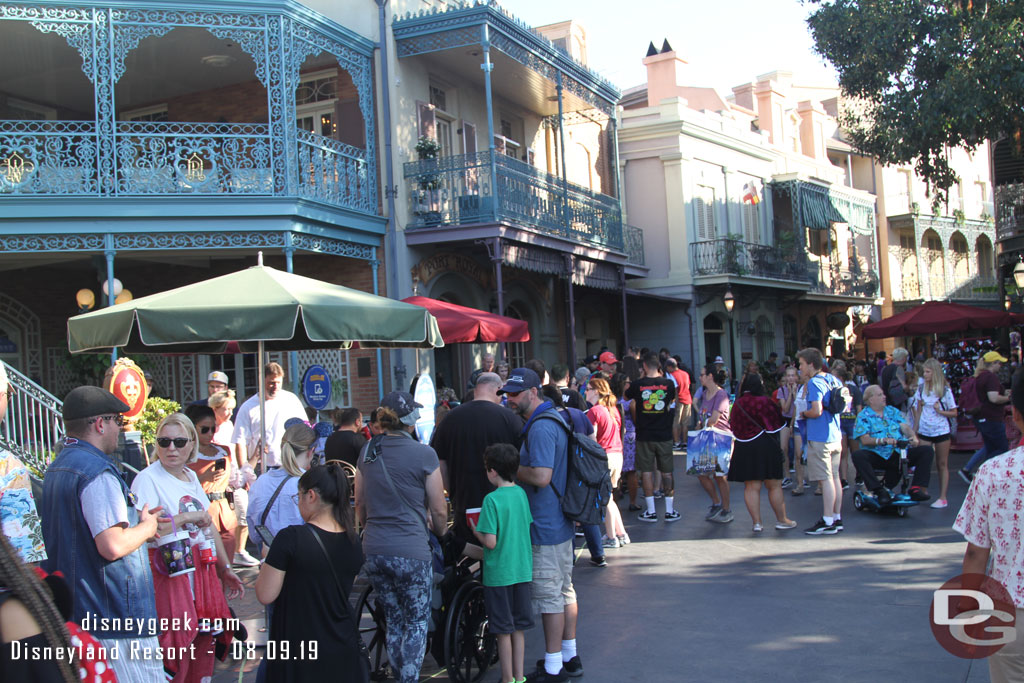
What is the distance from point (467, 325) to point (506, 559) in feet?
22.1

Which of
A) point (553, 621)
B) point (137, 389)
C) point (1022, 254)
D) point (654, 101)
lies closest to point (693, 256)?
point (654, 101)

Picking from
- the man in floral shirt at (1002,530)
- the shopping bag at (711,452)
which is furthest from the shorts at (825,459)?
the man in floral shirt at (1002,530)

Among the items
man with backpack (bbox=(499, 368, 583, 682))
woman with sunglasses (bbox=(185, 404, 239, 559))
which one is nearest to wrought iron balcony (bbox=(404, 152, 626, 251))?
woman with sunglasses (bbox=(185, 404, 239, 559))

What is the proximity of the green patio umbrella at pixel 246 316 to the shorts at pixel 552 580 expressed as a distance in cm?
214

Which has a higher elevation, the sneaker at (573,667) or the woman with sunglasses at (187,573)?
the woman with sunglasses at (187,573)

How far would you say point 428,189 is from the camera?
587 inches

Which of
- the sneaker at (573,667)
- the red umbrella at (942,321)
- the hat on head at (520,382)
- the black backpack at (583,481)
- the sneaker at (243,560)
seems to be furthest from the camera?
the red umbrella at (942,321)

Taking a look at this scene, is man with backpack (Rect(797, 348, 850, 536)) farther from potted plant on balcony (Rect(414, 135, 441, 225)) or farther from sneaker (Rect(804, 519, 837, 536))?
potted plant on balcony (Rect(414, 135, 441, 225))

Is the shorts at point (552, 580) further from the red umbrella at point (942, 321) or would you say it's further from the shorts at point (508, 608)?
the red umbrella at point (942, 321)

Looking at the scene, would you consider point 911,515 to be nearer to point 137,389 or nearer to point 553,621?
point 553,621

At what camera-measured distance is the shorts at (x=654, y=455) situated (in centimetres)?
1020

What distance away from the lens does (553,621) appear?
5.30 meters

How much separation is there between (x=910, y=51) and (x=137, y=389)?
42.1 ft

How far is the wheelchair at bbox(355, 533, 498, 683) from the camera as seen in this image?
5.25 m
